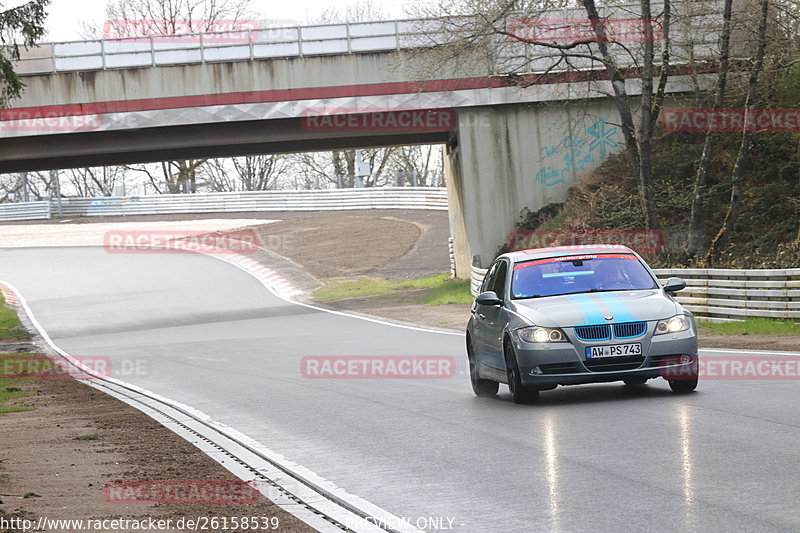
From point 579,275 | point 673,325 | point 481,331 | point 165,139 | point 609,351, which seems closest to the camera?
point 609,351

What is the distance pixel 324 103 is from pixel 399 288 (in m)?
8.08

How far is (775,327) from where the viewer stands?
2059cm

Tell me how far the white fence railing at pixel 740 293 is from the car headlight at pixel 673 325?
923cm

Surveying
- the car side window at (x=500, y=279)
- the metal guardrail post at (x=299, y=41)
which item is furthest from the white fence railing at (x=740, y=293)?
the metal guardrail post at (x=299, y=41)

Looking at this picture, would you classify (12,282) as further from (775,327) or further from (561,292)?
(561,292)

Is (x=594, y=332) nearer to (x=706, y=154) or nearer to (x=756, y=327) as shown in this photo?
(x=756, y=327)

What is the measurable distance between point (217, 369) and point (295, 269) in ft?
99.1

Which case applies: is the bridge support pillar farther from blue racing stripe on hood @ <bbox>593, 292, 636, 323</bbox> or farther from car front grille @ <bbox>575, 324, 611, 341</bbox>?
car front grille @ <bbox>575, 324, 611, 341</bbox>

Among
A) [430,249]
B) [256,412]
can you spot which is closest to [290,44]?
[430,249]

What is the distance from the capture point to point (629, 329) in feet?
39.2

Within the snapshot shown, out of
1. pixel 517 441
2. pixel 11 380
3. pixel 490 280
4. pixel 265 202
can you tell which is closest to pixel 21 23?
pixel 11 380

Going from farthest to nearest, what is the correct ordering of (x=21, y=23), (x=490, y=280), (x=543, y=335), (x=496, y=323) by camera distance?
(x=21, y=23)
(x=490, y=280)
(x=496, y=323)
(x=543, y=335)

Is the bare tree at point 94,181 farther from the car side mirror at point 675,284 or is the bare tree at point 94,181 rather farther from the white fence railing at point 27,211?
the car side mirror at point 675,284

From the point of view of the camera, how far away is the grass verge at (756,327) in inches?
794
